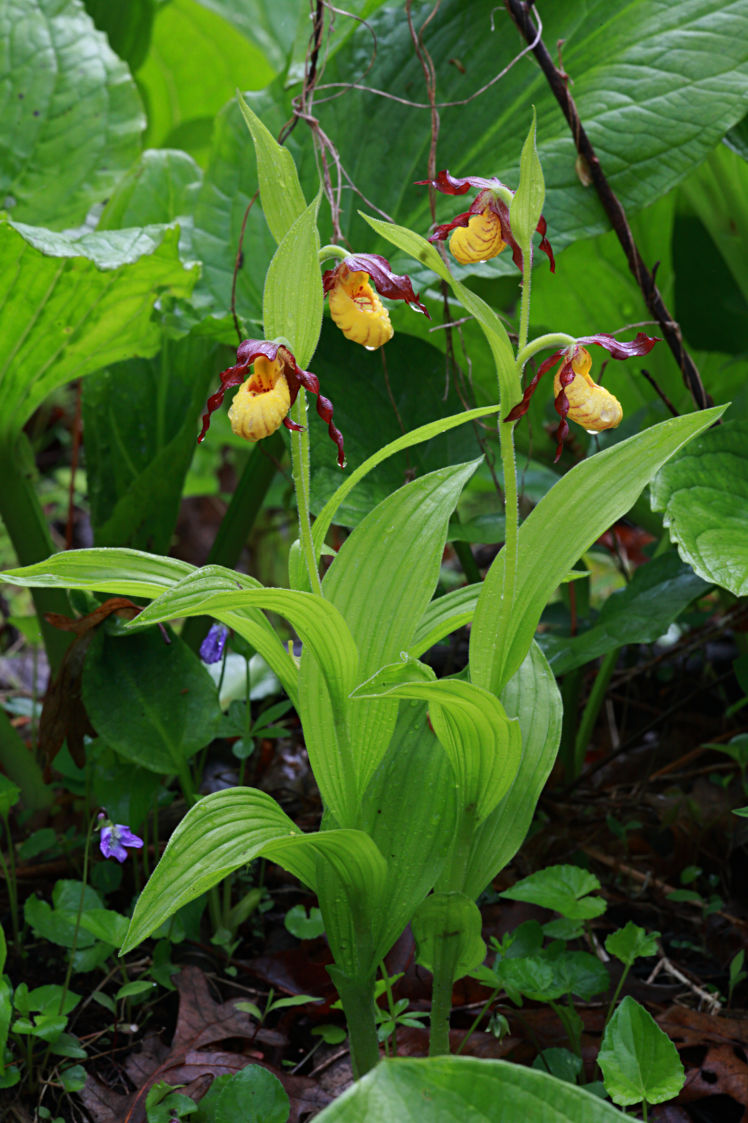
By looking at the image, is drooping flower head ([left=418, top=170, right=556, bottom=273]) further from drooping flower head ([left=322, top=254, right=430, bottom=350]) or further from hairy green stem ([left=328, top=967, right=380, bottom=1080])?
hairy green stem ([left=328, top=967, right=380, bottom=1080])

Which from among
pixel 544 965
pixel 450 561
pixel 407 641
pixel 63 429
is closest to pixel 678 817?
pixel 544 965

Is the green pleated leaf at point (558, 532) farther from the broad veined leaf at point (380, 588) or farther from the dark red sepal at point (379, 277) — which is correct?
the dark red sepal at point (379, 277)

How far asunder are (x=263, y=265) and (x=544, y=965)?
38.3 inches

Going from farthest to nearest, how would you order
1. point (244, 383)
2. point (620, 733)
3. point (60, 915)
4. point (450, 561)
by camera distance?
1. point (450, 561)
2. point (620, 733)
3. point (60, 915)
4. point (244, 383)

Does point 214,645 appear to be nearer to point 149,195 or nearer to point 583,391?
point 583,391

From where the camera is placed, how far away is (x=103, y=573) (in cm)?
77

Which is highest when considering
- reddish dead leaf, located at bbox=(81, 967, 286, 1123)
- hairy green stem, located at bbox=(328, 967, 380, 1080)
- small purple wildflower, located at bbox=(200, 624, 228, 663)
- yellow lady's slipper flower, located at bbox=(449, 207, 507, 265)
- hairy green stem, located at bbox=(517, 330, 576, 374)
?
yellow lady's slipper flower, located at bbox=(449, 207, 507, 265)

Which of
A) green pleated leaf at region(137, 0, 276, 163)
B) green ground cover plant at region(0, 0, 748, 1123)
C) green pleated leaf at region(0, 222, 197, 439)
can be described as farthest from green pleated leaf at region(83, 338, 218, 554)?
green pleated leaf at region(137, 0, 276, 163)

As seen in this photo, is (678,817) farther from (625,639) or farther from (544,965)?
(544,965)

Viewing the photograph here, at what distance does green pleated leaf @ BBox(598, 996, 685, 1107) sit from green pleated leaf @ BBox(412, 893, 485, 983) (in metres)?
0.13

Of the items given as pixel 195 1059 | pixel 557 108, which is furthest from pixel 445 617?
pixel 557 108

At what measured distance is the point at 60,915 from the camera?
0.97 m

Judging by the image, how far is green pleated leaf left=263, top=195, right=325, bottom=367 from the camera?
2.27ft

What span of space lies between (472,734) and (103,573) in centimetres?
35
